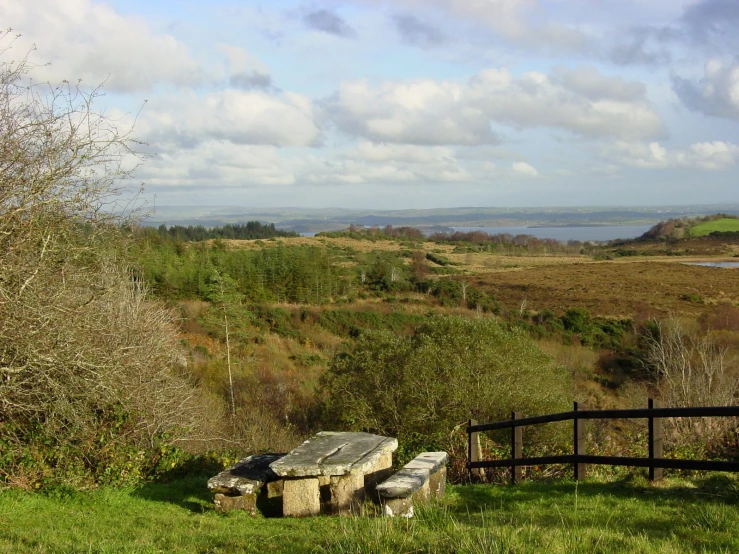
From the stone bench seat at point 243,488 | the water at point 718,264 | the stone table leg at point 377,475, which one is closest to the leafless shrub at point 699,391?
the stone table leg at point 377,475

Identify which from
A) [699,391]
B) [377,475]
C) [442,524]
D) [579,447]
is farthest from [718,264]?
[442,524]

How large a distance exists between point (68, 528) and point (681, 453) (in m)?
8.62

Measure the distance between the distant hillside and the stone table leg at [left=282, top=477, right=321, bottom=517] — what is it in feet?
295

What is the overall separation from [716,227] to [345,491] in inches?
3876

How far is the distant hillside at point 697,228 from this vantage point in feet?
292

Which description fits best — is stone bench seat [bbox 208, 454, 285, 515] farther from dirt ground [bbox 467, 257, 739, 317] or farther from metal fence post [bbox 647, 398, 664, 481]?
dirt ground [bbox 467, 257, 739, 317]

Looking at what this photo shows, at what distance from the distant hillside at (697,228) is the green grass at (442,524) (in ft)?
291

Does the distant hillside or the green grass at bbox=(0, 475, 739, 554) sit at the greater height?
the distant hillside

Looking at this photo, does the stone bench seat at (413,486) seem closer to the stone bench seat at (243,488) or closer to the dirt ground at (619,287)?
the stone bench seat at (243,488)

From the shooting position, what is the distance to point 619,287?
193 ft

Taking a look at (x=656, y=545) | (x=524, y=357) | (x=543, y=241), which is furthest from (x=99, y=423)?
(x=543, y=241)

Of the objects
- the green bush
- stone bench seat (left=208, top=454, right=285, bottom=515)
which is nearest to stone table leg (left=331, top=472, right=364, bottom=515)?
stone bench seat (left=208, top=454, right=285, bottom=515)

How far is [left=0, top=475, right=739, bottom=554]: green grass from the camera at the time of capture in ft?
15.4

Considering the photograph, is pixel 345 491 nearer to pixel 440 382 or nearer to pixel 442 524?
pixel 442 524
